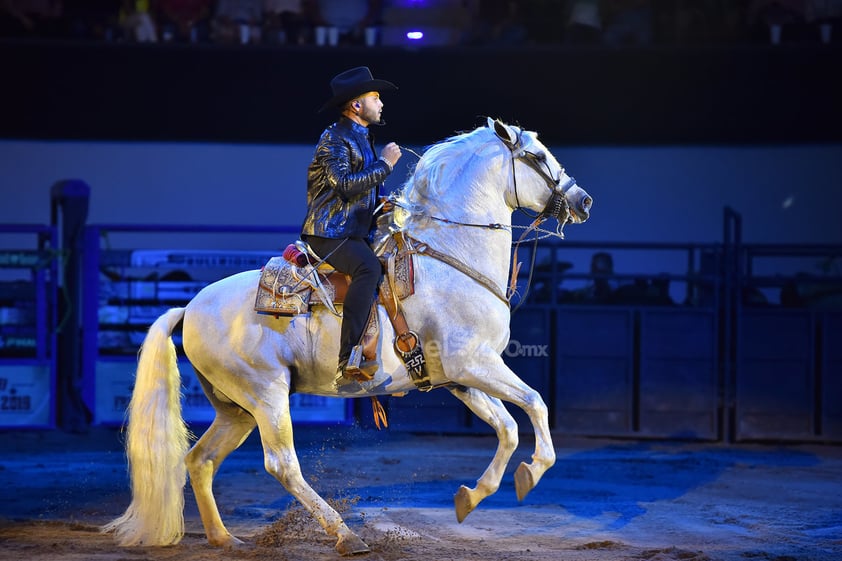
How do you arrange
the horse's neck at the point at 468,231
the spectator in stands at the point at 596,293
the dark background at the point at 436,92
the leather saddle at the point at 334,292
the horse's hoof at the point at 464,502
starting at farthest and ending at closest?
1. the dark background at the point at 436,92
2. the spectator in stands at the point at 596,293
3. the horse's neck at the point at 468,231
4. the leather saddle at the point at 334,292
5. the horse's hoof at the point at 464,502

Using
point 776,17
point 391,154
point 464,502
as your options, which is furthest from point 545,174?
point 776,17

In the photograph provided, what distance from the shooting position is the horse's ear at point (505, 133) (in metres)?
5.07

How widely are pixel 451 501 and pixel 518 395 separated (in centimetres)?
205

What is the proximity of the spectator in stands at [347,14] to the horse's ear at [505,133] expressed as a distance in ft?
24.2

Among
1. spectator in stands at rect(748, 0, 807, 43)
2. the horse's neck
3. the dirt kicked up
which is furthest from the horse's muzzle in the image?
spectator in stands at rect(748, 0, 807, 43)

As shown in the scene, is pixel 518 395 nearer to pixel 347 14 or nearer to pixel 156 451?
pixel 156 451

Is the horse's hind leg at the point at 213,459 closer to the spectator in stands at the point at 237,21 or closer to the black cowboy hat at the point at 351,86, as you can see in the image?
the black cowboy hat at the point at 351,86

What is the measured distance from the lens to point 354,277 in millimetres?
4832

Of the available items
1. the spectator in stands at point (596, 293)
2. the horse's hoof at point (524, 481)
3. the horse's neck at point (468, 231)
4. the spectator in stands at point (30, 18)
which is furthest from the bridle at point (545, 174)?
the spectator in stands at point (30, 18)

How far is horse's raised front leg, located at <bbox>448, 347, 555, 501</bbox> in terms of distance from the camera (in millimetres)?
4645

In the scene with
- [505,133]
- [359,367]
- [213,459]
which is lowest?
[213,459]

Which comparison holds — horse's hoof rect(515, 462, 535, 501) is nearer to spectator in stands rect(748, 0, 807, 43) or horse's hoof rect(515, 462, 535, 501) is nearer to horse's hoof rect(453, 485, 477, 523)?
horse's hoof rect(453, 485, 477, 523)

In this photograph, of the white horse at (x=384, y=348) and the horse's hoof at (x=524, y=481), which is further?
the white horse at (x=384, y=348)

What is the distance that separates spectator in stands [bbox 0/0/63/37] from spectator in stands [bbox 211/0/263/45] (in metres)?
1.94
